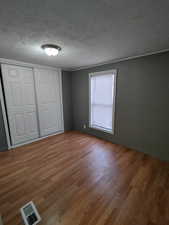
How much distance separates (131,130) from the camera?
9.30ft

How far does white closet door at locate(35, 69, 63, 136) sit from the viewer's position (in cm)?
339

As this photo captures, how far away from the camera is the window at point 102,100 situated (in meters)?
3.12

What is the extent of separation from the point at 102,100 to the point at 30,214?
290cm

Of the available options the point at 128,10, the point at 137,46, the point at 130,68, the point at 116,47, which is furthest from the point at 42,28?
the point at 130,68

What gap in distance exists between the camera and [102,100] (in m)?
3.39

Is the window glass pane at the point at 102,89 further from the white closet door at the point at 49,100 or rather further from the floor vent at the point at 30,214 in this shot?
the floor vent at the point at 30,214

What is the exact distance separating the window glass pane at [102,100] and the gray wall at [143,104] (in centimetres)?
24

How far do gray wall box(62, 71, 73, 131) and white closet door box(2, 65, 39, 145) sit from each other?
1118mm

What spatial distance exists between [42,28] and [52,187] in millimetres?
2339

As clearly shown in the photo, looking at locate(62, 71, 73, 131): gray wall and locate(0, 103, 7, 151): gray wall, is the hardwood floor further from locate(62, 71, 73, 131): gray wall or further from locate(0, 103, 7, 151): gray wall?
locate(62, 71, 73, 131): gray wall

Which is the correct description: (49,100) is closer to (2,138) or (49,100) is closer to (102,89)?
(2,138)

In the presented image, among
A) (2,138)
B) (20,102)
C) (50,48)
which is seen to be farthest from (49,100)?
(50,48)

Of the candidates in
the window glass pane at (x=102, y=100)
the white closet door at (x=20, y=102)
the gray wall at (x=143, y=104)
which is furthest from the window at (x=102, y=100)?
the white closet door at (x=20, y=102)

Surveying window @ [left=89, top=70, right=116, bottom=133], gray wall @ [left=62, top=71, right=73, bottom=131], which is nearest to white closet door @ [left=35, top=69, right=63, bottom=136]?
gray wall @ [left=62, top=71, right=73, bottom=131]
